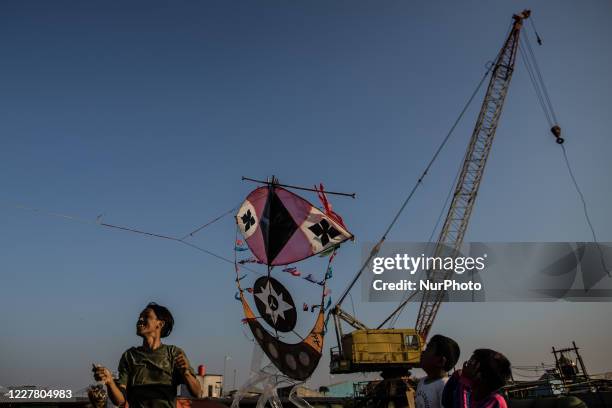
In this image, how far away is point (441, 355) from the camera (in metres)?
4.41

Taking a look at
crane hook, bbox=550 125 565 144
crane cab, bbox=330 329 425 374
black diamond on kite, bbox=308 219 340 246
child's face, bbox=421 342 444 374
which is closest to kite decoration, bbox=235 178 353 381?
black diamond on kite, bbox=308 219 340 246

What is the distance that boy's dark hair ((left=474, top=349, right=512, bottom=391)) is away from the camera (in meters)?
3.46

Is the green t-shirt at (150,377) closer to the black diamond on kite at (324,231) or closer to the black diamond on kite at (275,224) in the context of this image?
the black diamond on kite at (324,231)

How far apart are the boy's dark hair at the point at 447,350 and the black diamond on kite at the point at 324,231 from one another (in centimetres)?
813

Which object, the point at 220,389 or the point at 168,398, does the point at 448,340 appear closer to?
the point at 168,398

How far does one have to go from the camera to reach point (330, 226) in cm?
1265

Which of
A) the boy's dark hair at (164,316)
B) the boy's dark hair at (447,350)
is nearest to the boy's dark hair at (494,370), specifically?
the boy's dark hair at (447,350)

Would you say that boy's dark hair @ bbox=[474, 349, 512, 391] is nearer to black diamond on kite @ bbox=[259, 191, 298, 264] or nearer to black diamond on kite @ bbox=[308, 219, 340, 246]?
black diamond on kite @ bbox=[308, 219, 340, 246]

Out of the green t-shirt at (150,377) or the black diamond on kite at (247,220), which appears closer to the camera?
the green t-shirt at (150,377)

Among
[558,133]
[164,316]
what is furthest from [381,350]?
[164,316]

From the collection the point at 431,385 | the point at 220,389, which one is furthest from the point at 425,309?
the point at 431,385

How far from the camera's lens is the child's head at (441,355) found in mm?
4414

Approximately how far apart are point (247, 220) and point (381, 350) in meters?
22.8

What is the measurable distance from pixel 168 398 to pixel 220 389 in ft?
187
